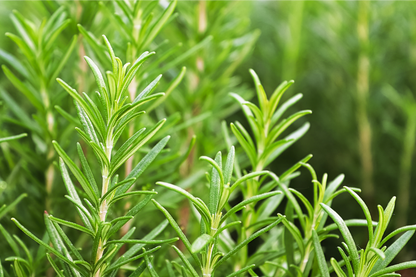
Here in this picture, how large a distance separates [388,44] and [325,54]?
0.32 feet

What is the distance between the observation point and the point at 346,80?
0.62 meters

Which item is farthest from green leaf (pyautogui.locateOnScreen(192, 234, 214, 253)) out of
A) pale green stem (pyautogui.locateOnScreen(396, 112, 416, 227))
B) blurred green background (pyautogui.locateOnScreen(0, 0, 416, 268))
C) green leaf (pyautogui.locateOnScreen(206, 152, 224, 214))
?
pale green stem (pyautogui.locateOnScreen(396, 112, 416, 227))

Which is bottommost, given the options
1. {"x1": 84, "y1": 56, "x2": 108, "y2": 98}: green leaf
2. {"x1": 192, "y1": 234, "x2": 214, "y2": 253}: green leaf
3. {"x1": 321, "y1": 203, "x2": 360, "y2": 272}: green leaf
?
{"x1": 321, "y1": 203, "x2": 360, "y2": 272}: green leaf

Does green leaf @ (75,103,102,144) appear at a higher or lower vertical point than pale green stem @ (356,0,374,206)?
higher

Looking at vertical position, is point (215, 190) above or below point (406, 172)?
above

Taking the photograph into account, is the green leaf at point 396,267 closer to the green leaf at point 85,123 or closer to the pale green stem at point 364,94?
the green leaf at point 85,123

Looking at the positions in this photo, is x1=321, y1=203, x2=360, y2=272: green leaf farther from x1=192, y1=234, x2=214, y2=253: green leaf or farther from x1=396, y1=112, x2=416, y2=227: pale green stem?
x1=396, y1=112, x2=416, y2=227: pale green stem

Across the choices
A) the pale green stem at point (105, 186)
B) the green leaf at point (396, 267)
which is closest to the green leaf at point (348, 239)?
the green leaf at point (396, 267)

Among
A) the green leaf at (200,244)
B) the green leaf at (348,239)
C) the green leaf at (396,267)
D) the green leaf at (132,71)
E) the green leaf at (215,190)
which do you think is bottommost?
the green leaf at (396,267)

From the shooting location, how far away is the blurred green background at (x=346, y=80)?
49 centimetres

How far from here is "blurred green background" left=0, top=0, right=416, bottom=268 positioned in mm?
487

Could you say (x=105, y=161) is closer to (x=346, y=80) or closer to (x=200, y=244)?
(x=200, y=244)

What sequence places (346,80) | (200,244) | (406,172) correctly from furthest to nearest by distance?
(346,80)
(406,172)
(200,244)

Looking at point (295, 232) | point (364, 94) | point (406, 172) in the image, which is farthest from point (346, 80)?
point (295, 232)
